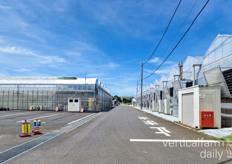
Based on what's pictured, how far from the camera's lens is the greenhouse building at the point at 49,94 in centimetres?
3425

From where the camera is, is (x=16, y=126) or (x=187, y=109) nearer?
(x=16, y=126)

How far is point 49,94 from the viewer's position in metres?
35.9

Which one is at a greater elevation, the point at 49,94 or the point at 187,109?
the point at 49,94

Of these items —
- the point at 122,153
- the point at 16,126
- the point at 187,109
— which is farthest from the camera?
the point at 187,109

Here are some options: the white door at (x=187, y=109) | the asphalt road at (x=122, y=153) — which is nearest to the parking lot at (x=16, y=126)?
the asphalt road at (x=122, y=153)

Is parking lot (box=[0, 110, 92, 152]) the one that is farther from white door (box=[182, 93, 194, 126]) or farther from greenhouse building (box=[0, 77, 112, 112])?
greenhouse building (box=[0, 77, 112, 112])

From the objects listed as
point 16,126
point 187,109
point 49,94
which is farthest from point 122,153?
point 49,94

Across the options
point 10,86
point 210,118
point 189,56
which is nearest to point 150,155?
point 210,118

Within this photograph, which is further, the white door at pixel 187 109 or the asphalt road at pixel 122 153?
the white door at pixel 187 109

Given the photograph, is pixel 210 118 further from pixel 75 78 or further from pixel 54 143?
pixel 75 78

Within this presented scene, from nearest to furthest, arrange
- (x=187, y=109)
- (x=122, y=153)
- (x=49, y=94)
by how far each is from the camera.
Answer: (x=122, y=153)
(x=187, y=109)
(x=49, y=94)

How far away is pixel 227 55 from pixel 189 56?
23.8ft

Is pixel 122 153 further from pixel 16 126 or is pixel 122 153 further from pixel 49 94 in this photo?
pixel 49 94

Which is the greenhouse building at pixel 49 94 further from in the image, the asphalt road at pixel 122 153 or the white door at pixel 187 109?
the asphalt road at pixel 122 153
